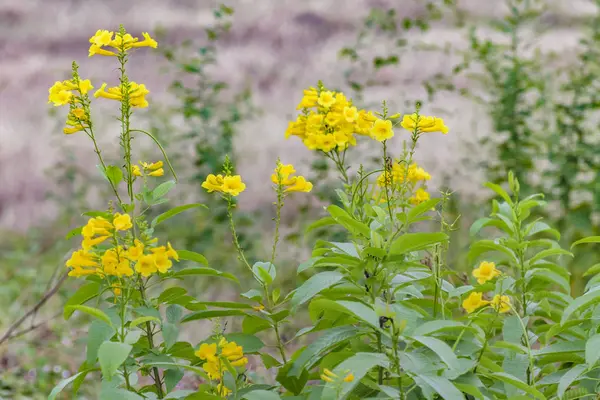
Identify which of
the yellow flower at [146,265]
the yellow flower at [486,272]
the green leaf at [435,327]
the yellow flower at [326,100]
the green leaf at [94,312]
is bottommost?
the yellow flower at [486,272]

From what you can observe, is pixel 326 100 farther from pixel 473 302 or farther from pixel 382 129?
pixel 473 302

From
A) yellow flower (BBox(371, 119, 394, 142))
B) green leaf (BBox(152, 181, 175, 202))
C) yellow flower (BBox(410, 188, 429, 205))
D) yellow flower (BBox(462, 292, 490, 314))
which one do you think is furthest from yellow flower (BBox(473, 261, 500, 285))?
green leaf (BBox(152, 181, 175, 202))

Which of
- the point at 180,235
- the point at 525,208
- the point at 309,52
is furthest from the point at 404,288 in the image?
the point at 309,52

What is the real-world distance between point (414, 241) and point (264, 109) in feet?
13.2

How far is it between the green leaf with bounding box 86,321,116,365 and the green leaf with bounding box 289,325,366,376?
0.28 meters

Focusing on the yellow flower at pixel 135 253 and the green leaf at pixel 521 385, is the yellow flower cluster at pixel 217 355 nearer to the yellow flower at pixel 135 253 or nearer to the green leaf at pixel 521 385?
the yellow flower at pixel 135 253

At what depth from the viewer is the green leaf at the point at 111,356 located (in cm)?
104

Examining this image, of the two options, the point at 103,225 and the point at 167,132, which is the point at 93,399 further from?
the point at 103,225

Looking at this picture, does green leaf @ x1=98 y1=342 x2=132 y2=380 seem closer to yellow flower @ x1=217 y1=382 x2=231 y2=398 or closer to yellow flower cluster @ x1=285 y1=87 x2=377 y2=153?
yellow flower @ x1=217 y1=382 x2=231 y2=398

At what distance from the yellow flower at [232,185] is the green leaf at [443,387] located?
1.41 feet

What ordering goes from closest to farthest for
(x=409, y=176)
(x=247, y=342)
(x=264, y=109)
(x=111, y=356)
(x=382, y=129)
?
(x=111, y=356) → (x=382, y=129) → (x=247, y=342) → (x=409, y=176) → (x=264, y=109)

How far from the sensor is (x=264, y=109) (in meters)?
5.18

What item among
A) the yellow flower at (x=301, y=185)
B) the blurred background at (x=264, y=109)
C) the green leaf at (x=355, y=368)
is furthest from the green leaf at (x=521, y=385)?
the blurred background at (x=264, y=109)

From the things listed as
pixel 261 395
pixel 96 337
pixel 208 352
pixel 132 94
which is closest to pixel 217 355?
pixel 208 352
